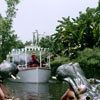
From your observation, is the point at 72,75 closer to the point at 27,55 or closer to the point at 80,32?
the point at 27,55

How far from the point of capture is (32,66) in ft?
78.3

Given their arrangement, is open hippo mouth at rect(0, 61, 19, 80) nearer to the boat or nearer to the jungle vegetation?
the boat

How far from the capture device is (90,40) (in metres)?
27.7

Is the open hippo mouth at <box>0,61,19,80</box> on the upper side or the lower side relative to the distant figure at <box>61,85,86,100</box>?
upper

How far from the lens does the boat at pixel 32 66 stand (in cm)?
2355

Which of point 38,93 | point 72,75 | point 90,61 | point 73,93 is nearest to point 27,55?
point 90,61

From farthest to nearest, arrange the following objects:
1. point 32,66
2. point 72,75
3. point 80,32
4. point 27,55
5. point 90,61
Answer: point 80,32 < point 90,61 < point 27,55 < point 32,66 < point 72,75

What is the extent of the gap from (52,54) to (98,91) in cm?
2502

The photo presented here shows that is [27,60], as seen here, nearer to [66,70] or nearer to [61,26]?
[61,26]

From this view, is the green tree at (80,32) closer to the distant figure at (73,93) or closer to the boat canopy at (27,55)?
the boat canopy at (27,55)

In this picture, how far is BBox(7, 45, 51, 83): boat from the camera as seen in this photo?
23547 mm

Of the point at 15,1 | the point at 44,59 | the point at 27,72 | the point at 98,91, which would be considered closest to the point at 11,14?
the point at 15,1

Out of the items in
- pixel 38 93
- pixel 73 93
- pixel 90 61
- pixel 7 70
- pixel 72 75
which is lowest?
pixel 38 93

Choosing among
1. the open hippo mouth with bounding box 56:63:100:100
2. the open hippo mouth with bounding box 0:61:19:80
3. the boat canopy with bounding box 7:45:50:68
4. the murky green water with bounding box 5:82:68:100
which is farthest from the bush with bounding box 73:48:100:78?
the open hippo mouth with bounding box 0:61:19:80
